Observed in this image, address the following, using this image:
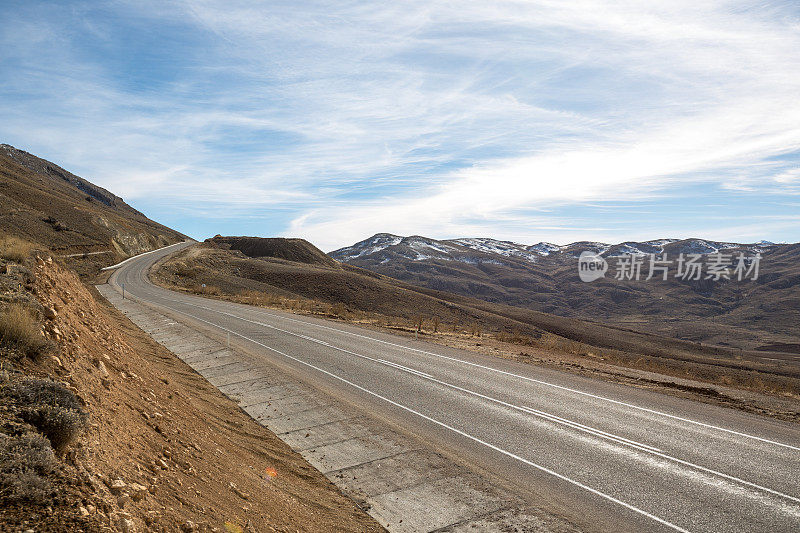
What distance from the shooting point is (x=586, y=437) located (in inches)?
369

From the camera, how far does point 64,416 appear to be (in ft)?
14.0

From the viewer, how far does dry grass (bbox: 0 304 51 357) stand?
5266 mm

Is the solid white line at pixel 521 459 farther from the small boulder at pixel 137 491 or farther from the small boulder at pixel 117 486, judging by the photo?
the small boulder at pixel 117 486

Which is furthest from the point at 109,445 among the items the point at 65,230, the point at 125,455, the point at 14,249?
the point at 65,230

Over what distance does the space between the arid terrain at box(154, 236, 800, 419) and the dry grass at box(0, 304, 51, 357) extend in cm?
1487

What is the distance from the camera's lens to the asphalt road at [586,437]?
265 inches

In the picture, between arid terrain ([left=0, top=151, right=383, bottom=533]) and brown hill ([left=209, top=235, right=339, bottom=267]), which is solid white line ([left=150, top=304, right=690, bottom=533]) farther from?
brown hill ([left=209, top=235, right=339, bottom=267])

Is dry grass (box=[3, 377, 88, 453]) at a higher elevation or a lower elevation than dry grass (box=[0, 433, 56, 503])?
higher

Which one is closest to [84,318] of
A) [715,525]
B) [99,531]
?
[99,531]

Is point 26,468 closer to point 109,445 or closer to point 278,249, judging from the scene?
point 109,445

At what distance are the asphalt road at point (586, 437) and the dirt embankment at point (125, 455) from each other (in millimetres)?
2938

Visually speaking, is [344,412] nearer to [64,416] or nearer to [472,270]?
[64,416]

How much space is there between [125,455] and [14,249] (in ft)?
19.0

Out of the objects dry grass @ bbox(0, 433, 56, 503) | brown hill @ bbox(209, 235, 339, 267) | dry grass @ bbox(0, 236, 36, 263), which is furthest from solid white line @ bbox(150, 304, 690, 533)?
brown hill @ bbox(209, 235, 339, 267)
